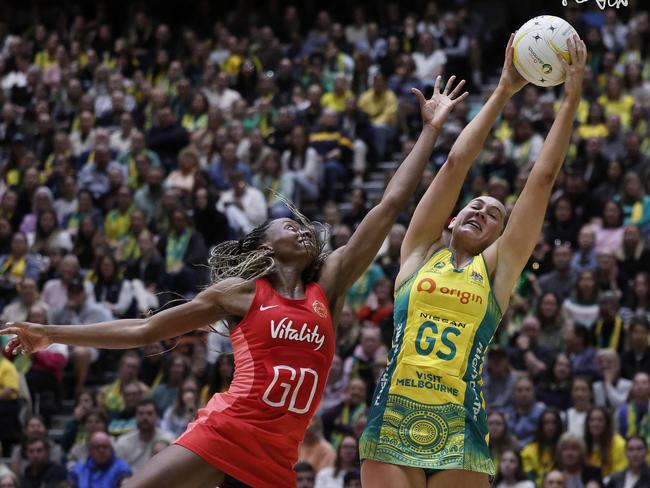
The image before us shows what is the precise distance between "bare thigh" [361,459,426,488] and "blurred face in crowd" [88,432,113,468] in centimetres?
611

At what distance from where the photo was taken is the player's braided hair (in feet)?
21.1

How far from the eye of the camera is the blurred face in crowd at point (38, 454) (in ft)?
40.3

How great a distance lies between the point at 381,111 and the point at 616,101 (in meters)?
3.18

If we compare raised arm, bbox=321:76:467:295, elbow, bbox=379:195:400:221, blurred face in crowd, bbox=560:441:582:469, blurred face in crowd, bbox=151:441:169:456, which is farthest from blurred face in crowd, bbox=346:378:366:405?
elbow, bbox=379:195:400:221

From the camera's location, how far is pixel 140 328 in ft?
20.1

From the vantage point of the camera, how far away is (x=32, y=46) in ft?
69.7

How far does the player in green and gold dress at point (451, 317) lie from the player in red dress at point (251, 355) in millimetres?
403

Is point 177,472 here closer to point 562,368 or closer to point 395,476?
point 395,476

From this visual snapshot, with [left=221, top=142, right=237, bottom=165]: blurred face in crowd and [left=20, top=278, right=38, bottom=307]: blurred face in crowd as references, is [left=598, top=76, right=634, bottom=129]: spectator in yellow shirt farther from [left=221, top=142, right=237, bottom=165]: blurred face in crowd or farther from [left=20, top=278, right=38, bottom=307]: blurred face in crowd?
[left=20, top=278, right=38, bottom=307]: blurred face in crowd

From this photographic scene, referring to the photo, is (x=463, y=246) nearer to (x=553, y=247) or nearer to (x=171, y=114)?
(x=553, y=247)

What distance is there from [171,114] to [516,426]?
806 cm


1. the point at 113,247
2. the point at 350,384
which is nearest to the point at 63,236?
the point at 113,247

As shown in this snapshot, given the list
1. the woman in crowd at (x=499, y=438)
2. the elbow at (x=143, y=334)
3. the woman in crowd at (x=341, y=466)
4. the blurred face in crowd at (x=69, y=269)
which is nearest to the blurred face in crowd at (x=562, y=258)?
the woman in crowd at (x=499, y=438)

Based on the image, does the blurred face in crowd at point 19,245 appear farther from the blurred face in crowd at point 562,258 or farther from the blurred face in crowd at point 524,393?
the blurred face in crowd at point 524,393
